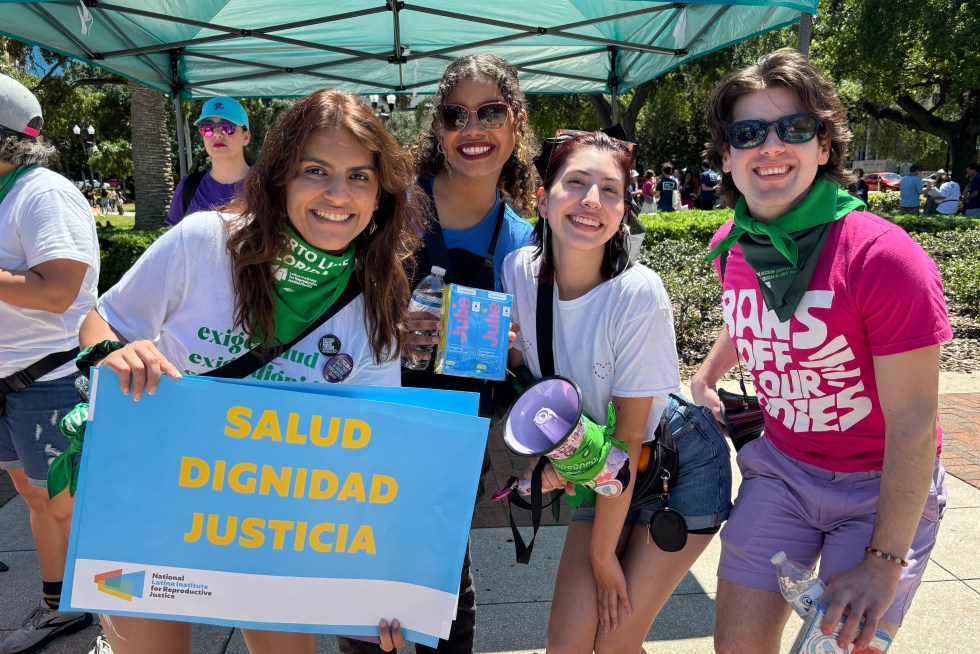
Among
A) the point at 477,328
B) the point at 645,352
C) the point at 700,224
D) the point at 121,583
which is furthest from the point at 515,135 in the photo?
the point at 700,224

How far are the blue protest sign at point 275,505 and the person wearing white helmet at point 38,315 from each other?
4.13 feet

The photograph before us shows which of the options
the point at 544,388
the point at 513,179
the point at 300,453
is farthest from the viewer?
the point at 513,179

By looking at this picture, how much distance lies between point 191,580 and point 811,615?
1.60 meters

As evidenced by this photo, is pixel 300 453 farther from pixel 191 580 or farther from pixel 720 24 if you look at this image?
pixel 720 24

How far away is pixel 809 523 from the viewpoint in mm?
2189

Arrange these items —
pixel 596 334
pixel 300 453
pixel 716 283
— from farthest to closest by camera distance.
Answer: pixel 716 283 → pixel 596 334 → pixel 300 453

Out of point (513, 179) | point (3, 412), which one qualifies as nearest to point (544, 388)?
point (513, 179)

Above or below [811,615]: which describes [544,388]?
above

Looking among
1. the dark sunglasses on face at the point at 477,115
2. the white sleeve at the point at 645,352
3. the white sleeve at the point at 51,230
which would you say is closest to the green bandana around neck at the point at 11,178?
the white sleeve at the point at 51,230

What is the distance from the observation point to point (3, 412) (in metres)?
2.88

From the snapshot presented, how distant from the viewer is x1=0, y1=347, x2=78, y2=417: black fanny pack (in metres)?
2.84

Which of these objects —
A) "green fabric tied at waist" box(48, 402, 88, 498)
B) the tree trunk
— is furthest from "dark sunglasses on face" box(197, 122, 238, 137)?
the tree trunk

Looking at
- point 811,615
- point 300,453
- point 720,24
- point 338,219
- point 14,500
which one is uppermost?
point 720,24

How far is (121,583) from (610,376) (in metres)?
1.46
